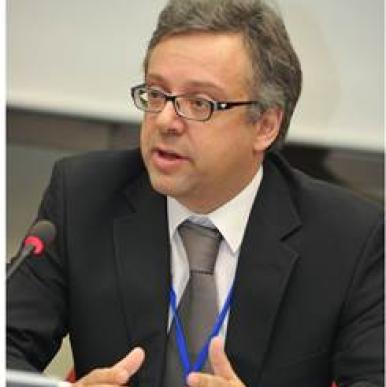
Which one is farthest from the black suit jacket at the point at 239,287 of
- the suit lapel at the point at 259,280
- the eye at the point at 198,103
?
the eye at the point at 198,103

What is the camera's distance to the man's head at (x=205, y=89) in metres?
1.23

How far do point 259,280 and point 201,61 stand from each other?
1.33 feet

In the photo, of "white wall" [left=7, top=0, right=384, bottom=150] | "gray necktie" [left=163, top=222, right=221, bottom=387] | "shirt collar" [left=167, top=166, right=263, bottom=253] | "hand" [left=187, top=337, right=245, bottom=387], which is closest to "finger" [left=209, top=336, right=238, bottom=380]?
"hand" [left=187, top=337, right=245, bottom=387]

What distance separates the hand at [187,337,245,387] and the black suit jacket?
0.13m

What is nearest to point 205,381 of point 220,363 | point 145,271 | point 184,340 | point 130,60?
point 220,363

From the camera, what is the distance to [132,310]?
1314mm

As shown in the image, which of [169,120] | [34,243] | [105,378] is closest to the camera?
[34,243]

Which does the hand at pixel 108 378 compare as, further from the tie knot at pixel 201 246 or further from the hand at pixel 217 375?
the tie knot at pixel 201 246

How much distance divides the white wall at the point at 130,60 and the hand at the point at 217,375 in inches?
36.4

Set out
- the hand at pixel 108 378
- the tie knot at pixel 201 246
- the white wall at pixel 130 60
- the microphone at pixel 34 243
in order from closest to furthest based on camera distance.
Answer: the microphone at pixel 34 243 < the hand at pixel 108 378 < the tie knot at pixel 201 246 < the white wall at pixel 130 60

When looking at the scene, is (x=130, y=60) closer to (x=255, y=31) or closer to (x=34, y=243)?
(x=255, y=31)

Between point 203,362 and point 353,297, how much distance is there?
1.00ft

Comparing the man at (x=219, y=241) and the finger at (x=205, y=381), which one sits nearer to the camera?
the finger at (x=205, y=381)

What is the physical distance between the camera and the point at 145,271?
1329mm
